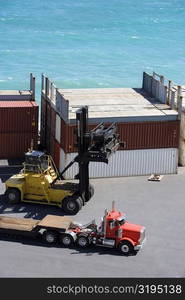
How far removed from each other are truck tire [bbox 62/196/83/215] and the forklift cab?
218 centimetres

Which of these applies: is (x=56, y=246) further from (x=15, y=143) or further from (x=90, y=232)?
(x=15, y=143)

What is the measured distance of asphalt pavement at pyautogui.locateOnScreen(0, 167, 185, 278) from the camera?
2725cm

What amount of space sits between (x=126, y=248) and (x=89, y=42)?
90.3 metres

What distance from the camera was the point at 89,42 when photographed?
115938mm

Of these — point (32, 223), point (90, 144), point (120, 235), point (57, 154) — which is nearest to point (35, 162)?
point (90, 144)

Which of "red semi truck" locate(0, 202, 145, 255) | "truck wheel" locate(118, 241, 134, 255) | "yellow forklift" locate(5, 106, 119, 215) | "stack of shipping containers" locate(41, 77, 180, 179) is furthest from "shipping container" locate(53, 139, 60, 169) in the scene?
"truck wheel" locate(118, 241, 134, 255)

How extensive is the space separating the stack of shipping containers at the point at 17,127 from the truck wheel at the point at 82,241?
41.5ft

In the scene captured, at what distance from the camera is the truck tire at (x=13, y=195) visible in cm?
3406

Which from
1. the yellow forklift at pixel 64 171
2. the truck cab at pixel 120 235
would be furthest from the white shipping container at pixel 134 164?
the truck cab at pixel 120 235

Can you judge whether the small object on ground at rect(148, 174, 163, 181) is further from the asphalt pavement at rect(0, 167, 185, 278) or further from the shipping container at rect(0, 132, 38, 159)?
the shipping container at rect(0, 132, 38, 159)

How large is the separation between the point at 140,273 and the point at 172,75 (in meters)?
71.3

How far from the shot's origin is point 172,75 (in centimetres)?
9600

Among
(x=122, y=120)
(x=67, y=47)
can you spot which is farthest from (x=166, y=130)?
(x=67, y=47)

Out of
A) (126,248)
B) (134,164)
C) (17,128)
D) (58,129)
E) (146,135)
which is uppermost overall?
(58,129)
